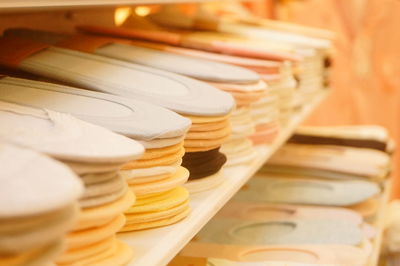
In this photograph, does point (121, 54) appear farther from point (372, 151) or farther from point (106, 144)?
point (372, 151)

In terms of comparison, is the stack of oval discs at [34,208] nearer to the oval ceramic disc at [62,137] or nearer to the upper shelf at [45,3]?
the oval ceramic disc at [62,137]

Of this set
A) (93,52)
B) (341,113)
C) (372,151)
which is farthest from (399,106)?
(93,52)

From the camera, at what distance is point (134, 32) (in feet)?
5.84

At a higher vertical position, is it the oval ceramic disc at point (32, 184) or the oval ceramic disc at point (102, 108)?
the oval ceramic disc at point (102, 108)

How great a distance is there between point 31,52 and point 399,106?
301 cm

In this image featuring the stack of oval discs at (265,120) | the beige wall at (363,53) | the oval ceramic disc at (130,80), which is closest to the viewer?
the oval ceramic disc at (130,80)

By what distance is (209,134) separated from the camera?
52.7 inches

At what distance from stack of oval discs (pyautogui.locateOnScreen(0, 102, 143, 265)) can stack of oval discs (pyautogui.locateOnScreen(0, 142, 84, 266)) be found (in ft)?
0.28

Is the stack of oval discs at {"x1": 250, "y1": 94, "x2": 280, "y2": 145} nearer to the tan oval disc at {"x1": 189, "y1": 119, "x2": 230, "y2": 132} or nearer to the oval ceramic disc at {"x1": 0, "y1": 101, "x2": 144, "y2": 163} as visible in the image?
the tan oval disc at {"x1": 189, "y1": 119, "x2": 230, "y2": 132}

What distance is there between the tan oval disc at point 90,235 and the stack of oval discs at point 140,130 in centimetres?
12

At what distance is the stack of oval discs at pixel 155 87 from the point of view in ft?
4.20

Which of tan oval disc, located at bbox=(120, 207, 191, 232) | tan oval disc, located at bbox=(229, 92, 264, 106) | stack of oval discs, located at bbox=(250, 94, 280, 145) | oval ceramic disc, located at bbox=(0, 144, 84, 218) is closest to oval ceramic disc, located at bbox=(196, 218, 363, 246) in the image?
stack of oval discs, located at bbox=(250, 94, 280, 145)

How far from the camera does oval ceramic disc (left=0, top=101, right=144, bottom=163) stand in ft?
2.74

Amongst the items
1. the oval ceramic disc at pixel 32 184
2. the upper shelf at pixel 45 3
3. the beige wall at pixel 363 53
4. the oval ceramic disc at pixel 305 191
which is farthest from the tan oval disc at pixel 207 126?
the beige wall at pixel 363 53
